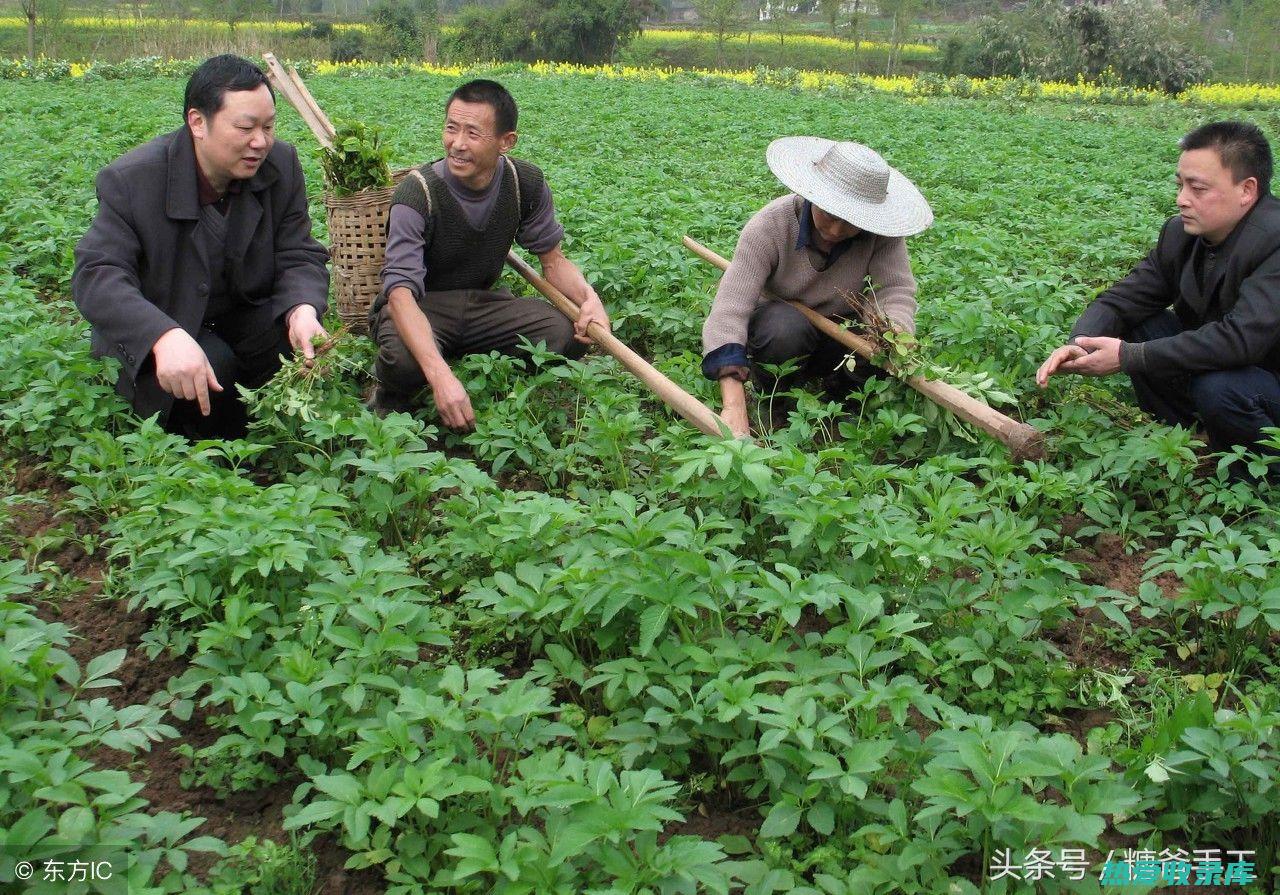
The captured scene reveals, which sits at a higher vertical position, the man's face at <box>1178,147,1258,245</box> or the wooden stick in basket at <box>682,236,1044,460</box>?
the man's face at <box>1178,147,1258,245</box>

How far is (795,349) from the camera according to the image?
4.18m

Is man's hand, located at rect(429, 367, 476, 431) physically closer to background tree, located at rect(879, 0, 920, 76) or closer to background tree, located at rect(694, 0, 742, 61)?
background tree, located at rect(879, 0, 920, 76)

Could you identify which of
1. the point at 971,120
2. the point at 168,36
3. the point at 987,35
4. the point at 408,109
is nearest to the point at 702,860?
the point at 408,109

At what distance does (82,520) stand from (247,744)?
1.48 meters

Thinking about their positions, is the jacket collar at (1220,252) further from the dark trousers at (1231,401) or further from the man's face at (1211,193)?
the dark trousers at (1231,401)

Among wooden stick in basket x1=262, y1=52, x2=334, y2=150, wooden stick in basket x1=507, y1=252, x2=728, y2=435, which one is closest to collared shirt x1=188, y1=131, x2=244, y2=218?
wooden stick in basket x1=262, y1=52, x2=334, y2=150

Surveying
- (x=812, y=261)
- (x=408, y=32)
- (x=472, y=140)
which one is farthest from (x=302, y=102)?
(x=408, y=32)

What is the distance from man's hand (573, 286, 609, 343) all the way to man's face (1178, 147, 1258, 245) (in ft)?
6.77

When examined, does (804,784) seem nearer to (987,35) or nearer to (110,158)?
(110,158)

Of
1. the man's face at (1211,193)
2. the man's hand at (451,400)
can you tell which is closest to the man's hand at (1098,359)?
the man's face at (1211,193)

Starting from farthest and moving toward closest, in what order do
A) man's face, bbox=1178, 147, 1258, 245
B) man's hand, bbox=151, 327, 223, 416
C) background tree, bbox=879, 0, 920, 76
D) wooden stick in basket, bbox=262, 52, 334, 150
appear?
background tree, bbox=879, 0, 920, 76 → wooden stick in basket, bbox=262, 52, 334, 150 → man's face, bbox=1178, 147, 1258, 245 → man's hand, bbox=151, 327, 223, 416

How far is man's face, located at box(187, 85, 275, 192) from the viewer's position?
135 inches

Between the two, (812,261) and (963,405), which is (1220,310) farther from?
(812,261)

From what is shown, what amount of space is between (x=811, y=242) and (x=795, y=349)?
409mm
